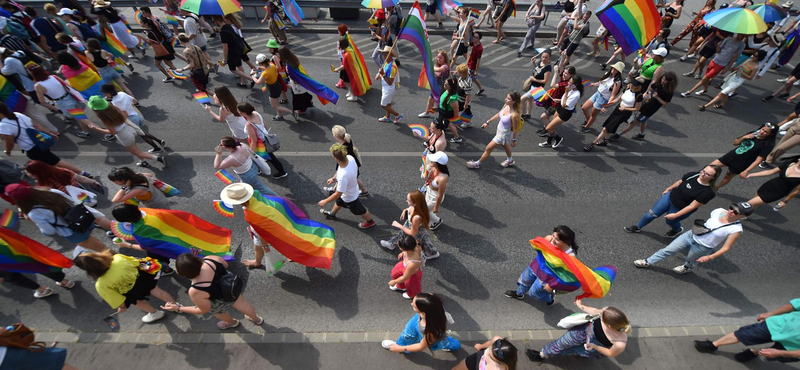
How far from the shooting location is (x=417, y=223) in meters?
5.04

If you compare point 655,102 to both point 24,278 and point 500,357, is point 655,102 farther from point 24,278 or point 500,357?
point 24,278

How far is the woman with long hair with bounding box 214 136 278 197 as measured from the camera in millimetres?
5664

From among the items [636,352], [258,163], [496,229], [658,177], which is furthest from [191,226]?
[658,177]

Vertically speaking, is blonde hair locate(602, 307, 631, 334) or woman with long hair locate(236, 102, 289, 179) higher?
blonde hair locate(602, 307, 631, 334)

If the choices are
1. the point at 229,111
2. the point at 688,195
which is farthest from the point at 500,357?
the point at 229,111

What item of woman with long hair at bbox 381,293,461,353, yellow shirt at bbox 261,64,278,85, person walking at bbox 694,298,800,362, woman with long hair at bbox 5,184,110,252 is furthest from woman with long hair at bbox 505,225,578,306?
yellow shirt at bbox 261,64,278,85

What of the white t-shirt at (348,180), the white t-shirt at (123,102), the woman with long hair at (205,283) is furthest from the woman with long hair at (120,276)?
the white t-shirt at (123,102)

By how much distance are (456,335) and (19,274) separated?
20.2ft

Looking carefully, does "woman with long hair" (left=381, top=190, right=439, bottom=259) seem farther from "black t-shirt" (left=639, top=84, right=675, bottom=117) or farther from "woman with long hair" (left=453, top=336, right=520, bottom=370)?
"black t-shirt" (left=639, top=84, right=675, bottom=117)

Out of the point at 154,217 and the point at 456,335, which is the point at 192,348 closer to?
the point at 154,217

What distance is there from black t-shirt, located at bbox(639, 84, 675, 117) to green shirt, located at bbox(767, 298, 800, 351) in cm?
481

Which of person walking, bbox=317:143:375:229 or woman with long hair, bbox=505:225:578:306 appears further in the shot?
person walking, bbox=317:143:375:229

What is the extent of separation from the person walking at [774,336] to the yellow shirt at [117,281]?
7.31 meters

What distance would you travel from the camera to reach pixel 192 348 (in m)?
4.63
